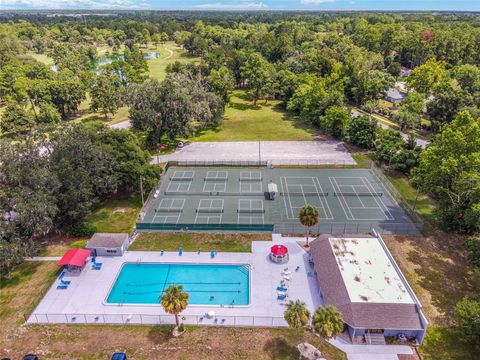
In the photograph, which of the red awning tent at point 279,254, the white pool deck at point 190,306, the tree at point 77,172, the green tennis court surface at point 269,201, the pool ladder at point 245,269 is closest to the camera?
the white pool deck at point 190,306

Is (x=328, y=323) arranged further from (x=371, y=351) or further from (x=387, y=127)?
(x=387, y=127)

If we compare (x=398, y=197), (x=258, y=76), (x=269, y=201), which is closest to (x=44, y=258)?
(x=269, y=201)

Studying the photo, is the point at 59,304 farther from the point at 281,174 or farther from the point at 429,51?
the point at 429,51

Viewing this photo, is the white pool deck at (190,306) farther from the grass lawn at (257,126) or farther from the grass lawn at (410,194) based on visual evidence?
the grass lawn at (257,126)

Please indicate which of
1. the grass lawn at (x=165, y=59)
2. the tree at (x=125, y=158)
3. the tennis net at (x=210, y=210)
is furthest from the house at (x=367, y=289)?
the grass lawn at (x=165, y=59)

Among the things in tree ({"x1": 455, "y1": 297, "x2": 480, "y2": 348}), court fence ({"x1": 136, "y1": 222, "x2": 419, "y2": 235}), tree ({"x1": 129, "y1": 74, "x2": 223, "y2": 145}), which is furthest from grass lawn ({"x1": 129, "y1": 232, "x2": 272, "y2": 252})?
tree ({"x1": 129, "y1": 74, "x2": 223, "y2": 145})

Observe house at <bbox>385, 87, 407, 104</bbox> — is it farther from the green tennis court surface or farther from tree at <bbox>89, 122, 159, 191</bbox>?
tree at <bbox>89, 122, 159, 191</bbox>
